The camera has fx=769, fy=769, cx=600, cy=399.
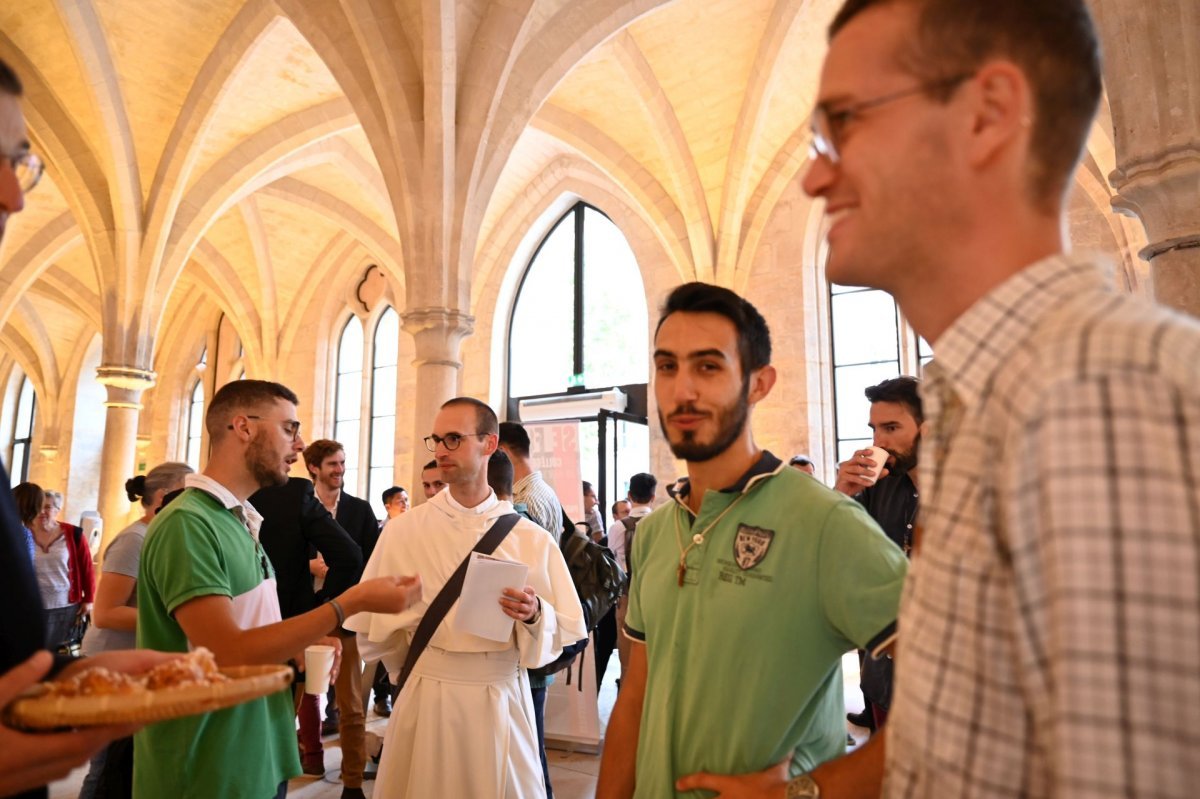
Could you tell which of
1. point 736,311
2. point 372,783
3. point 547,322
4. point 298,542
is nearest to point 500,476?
point 298,542

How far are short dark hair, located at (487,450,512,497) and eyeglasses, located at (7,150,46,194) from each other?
3250 millimetres

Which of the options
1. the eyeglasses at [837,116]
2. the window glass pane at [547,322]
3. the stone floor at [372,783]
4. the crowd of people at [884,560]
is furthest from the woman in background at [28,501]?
the window glass pane at [547,322]

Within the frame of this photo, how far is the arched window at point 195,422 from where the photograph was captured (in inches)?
917

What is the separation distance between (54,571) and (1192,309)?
8.00 metres

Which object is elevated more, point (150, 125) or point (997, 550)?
point (150, 125)

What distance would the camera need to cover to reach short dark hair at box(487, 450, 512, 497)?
14.9 ft

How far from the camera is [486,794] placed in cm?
281

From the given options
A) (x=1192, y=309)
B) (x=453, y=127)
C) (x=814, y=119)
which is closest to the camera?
(x=814, y=119)

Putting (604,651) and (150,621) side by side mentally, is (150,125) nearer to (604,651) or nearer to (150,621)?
(604,651)

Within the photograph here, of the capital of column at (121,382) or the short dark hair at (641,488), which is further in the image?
the capital of column at (121,382)

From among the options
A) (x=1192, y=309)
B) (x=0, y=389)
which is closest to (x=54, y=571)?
(x=1192, y=309)

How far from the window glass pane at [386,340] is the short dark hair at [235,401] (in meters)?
16.6

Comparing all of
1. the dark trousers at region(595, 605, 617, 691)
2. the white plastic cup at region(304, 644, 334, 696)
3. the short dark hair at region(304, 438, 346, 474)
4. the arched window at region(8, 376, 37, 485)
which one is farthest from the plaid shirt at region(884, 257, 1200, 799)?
the arched window at region(8, 376, 37, 485)

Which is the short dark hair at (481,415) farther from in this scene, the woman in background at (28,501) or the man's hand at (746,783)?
the woman in background at (28,501)
